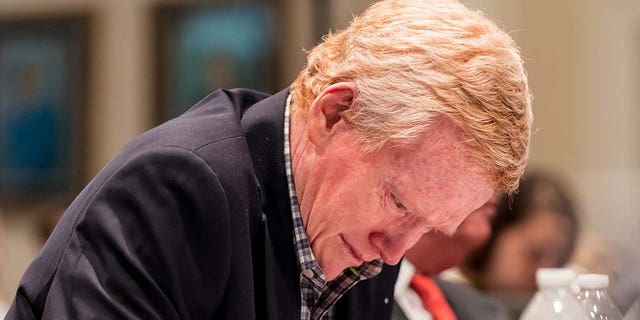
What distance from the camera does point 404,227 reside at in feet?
5.45

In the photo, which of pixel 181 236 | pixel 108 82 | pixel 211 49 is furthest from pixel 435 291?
pixel 108 82

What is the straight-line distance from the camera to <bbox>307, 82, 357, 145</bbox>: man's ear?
1.58 metres

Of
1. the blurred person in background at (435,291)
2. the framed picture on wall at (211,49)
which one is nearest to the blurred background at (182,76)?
the framed picture on wall at (211,49)

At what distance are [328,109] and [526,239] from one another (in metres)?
2.50

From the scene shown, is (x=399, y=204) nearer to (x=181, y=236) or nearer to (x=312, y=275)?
(x=312, y=275)

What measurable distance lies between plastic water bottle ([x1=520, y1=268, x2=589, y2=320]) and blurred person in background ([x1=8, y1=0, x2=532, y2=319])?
38 cm

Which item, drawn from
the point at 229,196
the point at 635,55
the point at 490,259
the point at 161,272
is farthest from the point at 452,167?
the point at 635,55

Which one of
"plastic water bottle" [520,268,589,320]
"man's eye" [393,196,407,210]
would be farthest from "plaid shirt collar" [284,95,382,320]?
"plastic water bottle" [520,268,589,320]

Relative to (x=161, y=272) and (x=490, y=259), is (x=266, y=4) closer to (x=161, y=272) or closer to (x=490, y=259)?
(x=490, y=259)

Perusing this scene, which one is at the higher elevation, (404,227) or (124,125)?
(404,227)

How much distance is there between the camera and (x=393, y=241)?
1676 millimetres

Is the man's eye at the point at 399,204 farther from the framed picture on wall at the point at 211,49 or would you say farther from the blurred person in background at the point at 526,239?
the framed picture on wall at the point at 211,49

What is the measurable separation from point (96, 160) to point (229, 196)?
15.2 ft

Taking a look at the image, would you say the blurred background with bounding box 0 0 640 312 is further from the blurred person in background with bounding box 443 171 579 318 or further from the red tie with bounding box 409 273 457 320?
the red tie with bounding box 409 273 457 320
